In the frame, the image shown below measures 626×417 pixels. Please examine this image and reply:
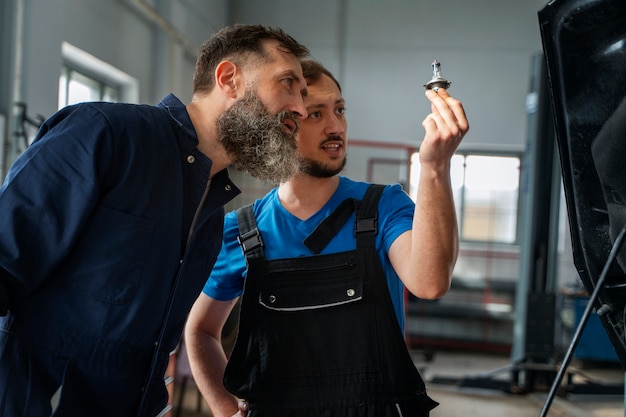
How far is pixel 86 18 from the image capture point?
5941 millimetres

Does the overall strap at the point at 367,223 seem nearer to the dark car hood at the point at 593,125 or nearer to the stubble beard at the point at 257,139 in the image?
the stubble beard at the point at 257,139

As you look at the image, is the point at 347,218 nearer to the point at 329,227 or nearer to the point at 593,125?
the point at 329,227

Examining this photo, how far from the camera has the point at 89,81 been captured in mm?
6496

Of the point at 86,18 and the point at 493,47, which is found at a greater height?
the point at 493,47

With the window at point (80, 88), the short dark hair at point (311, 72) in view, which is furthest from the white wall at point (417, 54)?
the short dark hair at point (311, 72)

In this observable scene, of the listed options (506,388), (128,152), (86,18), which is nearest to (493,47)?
(506,388)

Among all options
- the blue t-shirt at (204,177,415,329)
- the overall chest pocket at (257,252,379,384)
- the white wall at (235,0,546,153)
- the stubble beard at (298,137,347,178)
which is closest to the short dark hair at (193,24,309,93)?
the stubble beard at (298,137,347,178)

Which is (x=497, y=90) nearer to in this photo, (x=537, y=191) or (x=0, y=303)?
(x=537, y=191)

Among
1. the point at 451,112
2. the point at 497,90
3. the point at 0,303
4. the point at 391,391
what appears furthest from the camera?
the point at 497,90

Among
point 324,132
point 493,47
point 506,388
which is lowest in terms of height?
point 506,388

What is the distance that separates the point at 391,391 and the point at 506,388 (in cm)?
510

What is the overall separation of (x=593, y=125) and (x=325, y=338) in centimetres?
81

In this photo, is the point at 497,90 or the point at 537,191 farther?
the point at 497,90

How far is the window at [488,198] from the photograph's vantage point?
384 inches
